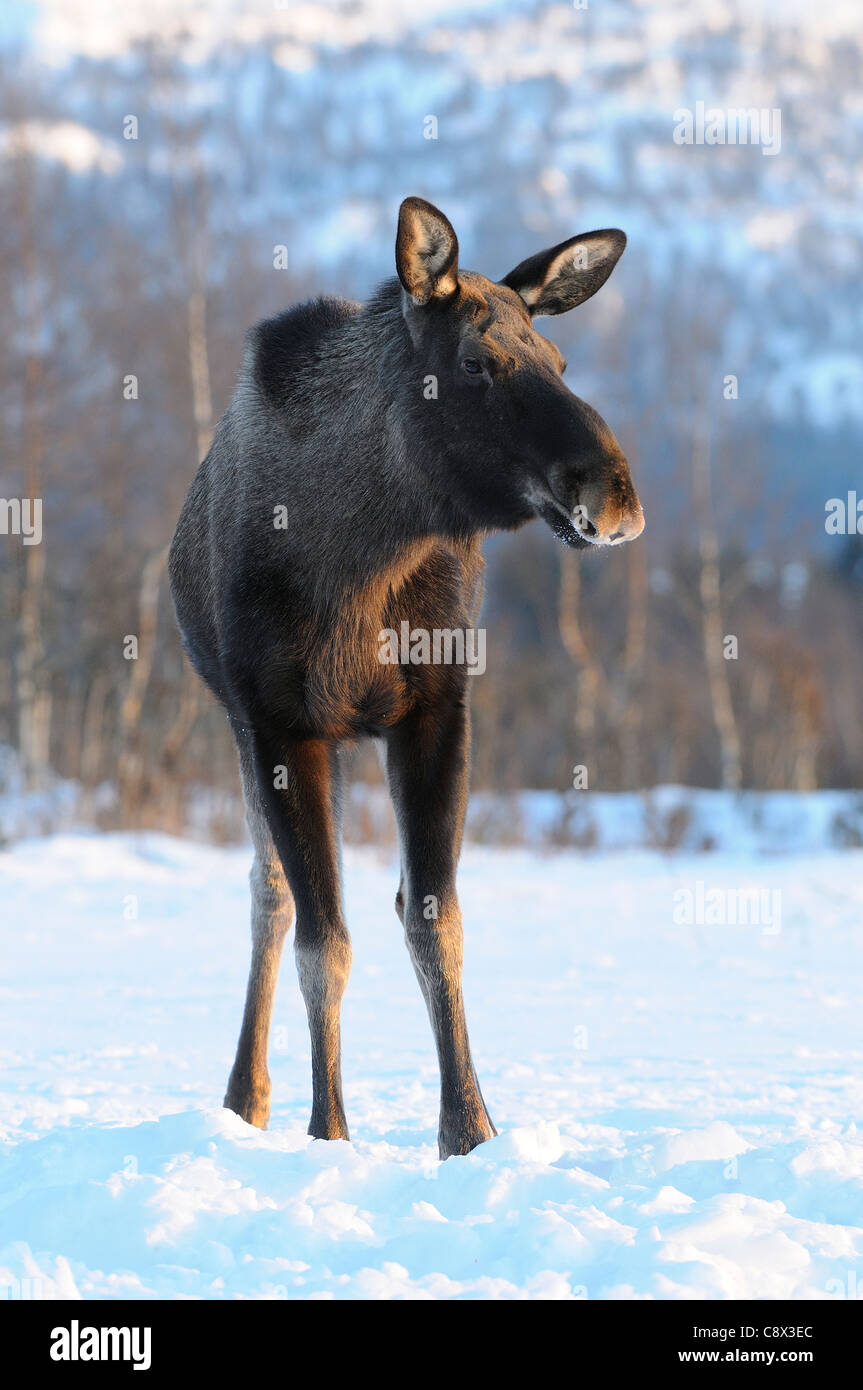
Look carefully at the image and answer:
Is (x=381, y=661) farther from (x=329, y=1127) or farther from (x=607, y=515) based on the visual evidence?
(x=329, y=1127)

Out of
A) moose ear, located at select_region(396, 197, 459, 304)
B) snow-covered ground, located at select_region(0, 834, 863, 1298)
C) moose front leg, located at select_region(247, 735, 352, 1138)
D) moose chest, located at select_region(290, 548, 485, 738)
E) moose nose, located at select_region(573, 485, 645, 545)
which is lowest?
snow-covered ground, located at select_region(0, 834, 863, 1298)

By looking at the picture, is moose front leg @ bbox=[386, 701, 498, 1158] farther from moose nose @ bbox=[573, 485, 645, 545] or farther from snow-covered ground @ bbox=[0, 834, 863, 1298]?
moose nose @ bbox=[573, 485, 645, 545]

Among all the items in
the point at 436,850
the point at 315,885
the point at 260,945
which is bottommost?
the point at 260,945

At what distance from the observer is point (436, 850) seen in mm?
4301

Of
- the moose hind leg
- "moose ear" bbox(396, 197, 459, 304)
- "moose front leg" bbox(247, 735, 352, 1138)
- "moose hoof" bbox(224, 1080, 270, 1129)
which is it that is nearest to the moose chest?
"moose front leg" bbox(247, 735, 352, 1138)

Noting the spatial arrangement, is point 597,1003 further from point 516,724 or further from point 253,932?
point 516,724

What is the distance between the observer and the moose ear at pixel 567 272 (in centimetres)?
447

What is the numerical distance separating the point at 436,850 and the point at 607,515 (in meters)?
1.26

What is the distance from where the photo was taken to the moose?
4066 millimetres

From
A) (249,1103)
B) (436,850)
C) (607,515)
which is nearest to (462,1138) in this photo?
(436,850)

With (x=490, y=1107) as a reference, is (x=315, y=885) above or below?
above

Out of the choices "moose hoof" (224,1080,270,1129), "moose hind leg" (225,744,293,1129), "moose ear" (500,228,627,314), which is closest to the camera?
"moose ear" (500,228,627,314)

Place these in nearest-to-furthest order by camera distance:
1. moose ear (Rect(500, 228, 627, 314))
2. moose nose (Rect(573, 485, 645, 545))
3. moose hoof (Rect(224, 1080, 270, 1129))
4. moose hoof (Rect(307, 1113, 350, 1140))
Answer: moose nose (Rect(573, 485, 645, 545))
moose hoof (Rect(307, 1113, 350, 1140))
moose ear (Rect(500, 228, 627, 314))
moose hoof (Rect(224, 1080, 270, 1129))
